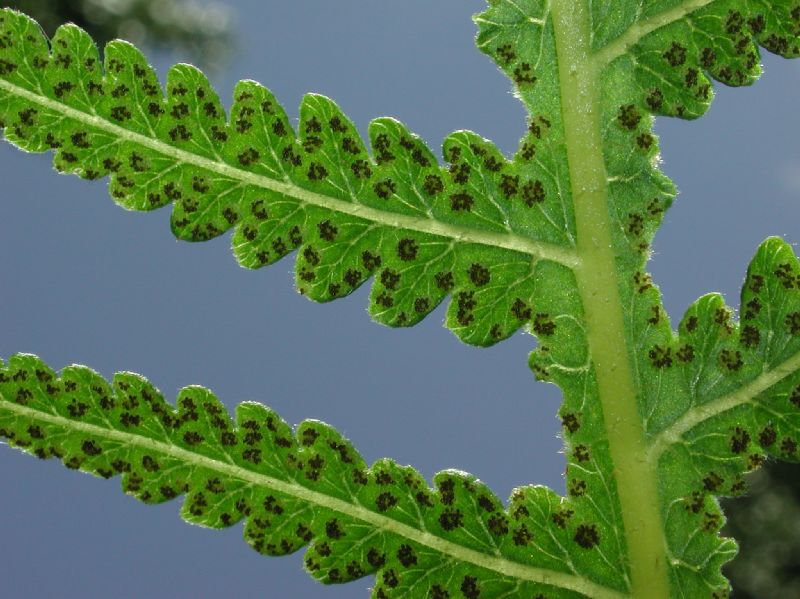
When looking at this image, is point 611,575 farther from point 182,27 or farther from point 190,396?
point 182,27

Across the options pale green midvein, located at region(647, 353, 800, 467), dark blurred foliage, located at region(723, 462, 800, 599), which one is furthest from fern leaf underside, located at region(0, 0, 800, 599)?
dark blurred foliage, located at region(723, 462, 800, 599)

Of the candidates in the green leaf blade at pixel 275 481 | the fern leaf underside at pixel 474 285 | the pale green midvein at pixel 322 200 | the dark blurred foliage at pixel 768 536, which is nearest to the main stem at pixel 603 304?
the fern leaf underside at pixel 474 285

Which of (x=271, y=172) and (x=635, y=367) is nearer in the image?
(x=635, y=367)

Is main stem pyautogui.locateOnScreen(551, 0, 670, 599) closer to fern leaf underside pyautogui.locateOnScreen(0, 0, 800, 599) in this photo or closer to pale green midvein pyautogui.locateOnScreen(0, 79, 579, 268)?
fern leaf underside pyautogui.locateOnScreen(0, 0, 800, 599)

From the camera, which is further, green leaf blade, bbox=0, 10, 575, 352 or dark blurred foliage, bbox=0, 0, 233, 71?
dark blurred foliage, bbox=0, 0, 233, 71

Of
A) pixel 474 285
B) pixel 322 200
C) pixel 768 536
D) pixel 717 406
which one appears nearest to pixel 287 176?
pixel 322 200

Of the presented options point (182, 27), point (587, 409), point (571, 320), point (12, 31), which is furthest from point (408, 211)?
point (182, 27)

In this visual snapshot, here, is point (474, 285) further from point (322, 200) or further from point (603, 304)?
point (322, 200)
